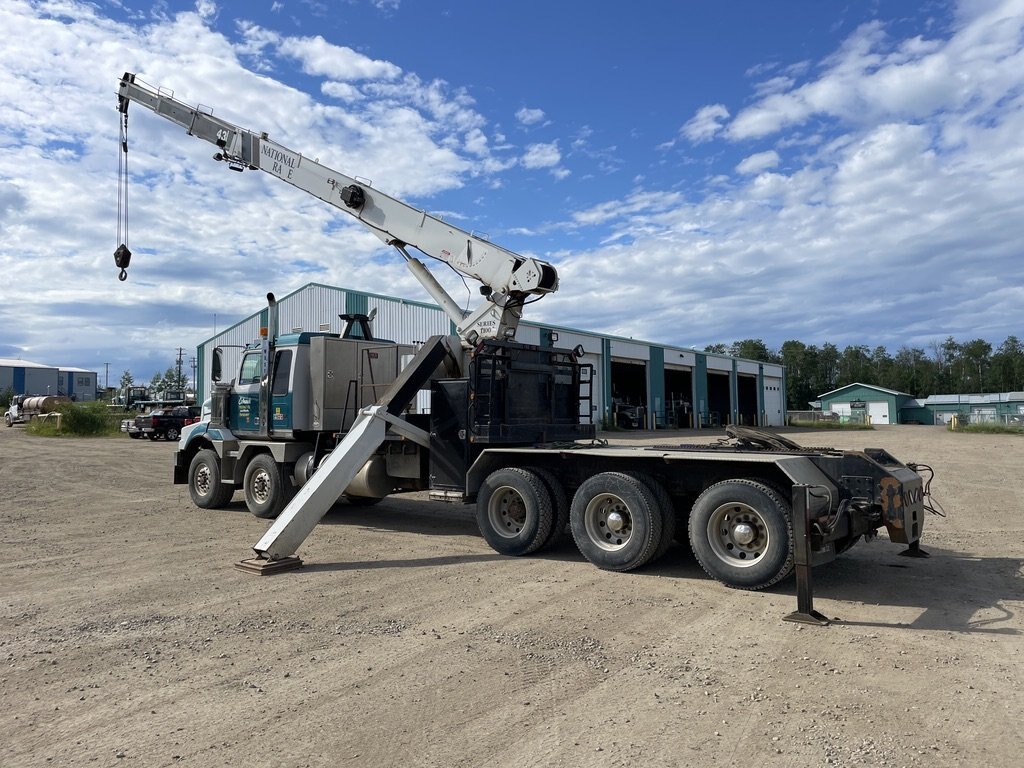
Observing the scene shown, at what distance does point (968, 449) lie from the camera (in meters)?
27.8

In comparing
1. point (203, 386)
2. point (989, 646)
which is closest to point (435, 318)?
point (203, 386)

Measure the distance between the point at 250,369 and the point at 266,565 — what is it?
5.31 metres

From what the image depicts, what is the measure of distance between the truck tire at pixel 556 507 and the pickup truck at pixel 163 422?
30.0 metres

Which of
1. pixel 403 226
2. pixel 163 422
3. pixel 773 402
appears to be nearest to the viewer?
pixel 403 226

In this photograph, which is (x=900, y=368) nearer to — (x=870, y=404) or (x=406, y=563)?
(x=870, y=404)

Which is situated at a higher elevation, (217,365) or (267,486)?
(217,365)

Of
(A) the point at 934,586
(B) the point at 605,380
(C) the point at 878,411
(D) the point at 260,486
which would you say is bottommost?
(A) the point at 934,586

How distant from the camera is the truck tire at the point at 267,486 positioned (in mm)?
11680

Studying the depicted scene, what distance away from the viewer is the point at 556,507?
8.76 meters

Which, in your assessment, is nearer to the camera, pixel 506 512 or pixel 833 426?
pixel 506 512

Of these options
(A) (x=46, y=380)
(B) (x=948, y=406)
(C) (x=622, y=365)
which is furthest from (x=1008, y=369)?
(A) (x=46, y=380)

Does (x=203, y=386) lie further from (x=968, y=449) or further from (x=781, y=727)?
(x=781, y=727)

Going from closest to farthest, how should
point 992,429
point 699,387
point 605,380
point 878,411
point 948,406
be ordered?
point 605,380 → point 992,429 → point 699,387 → point 948,406 → point 878,411

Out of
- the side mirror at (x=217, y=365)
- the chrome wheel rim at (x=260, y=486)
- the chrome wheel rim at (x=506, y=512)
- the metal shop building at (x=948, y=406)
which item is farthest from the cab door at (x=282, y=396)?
the metal shop building at (x=948, y=406)
